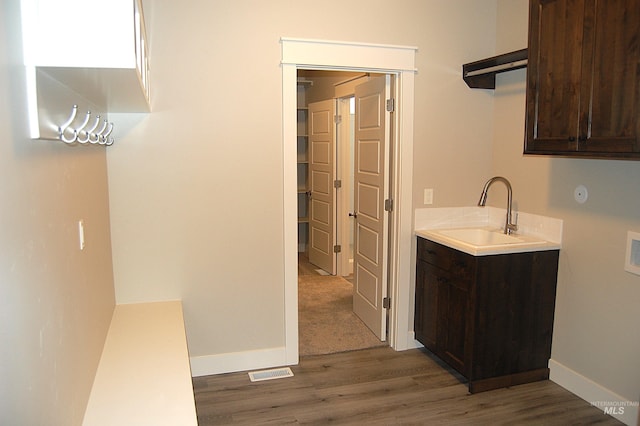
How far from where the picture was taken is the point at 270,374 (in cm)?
335

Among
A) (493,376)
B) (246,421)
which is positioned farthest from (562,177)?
(246,421)

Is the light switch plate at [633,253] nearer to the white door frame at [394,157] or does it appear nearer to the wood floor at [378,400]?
the wood floor at [378,400]

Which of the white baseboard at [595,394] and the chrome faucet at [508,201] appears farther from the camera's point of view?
the chrome faucet at [508,201]

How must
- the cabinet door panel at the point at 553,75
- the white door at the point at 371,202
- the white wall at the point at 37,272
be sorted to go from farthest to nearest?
1. the white door at the point at 371,202
2. the cabinet door panel at the point at 553,75
3. the white wall at the point at 37,272

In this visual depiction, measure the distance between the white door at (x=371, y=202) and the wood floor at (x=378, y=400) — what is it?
0.63m

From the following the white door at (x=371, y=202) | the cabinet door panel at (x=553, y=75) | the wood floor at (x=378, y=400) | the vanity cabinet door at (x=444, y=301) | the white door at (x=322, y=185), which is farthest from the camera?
the white door at (x=322, y=185)

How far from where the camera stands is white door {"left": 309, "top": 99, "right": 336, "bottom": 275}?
230 inches

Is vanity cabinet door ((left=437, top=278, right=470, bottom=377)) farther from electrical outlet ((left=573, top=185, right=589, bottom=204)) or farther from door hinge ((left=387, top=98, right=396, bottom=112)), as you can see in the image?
door hinge ((left=387, top=98, right=396, bottom=112))

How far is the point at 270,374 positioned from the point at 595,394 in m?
2.00

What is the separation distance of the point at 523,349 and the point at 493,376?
0.27 m

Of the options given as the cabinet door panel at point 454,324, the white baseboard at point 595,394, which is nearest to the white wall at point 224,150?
the cabinet door panel at point 454,324

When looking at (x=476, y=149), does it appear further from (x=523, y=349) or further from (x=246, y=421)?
(x=246, y=421)

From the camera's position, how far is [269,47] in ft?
10.4

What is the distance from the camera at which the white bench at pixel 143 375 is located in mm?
1806
